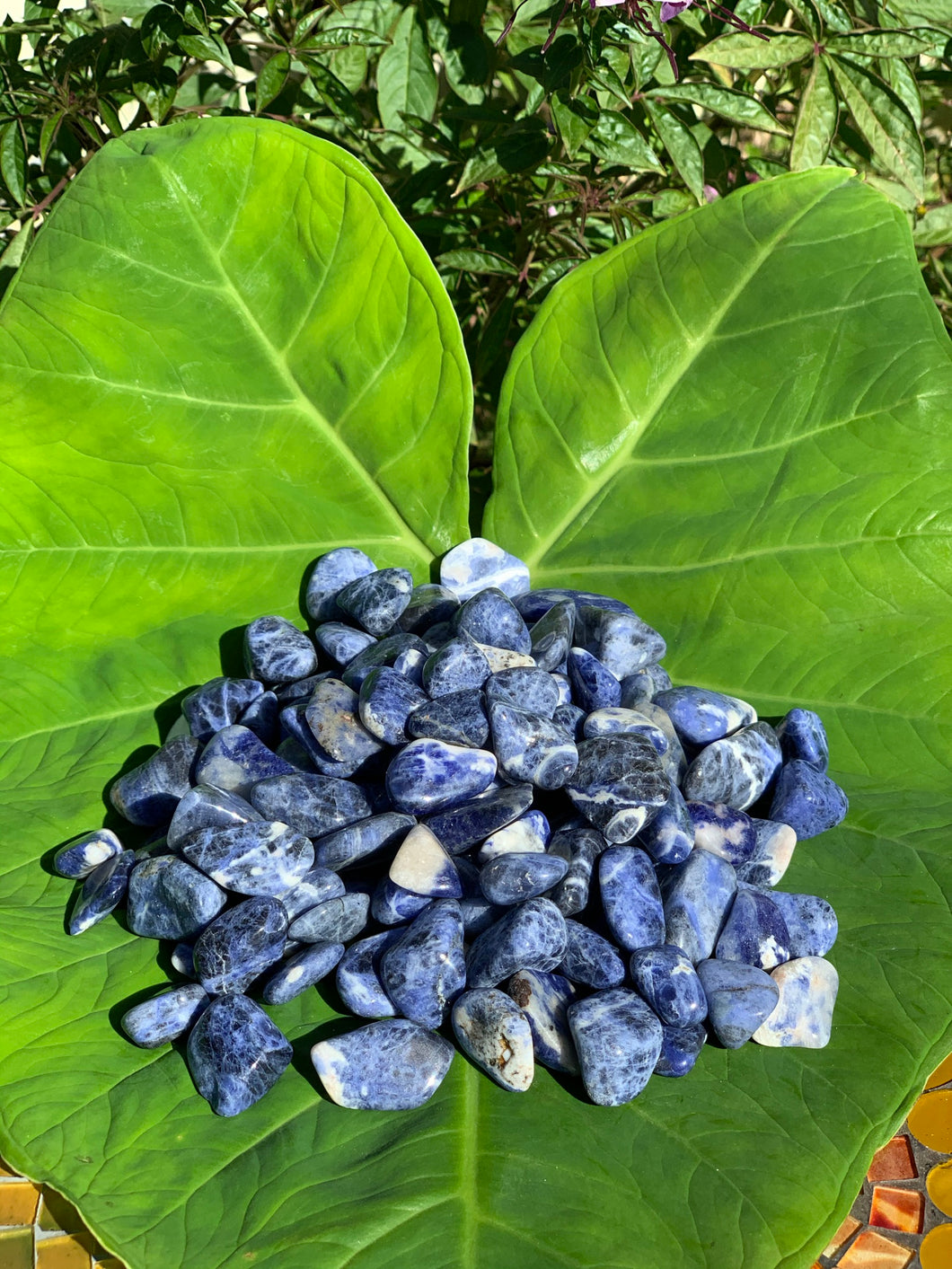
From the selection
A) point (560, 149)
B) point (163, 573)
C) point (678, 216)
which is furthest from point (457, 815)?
point (560, 149)

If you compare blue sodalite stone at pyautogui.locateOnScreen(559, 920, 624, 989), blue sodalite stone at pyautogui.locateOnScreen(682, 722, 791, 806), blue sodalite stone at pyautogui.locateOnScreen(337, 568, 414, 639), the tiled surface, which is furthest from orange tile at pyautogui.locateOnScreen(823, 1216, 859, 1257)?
blue sodalite stone at pyautogui.locateOnScreen(337, 568, 414, 639)

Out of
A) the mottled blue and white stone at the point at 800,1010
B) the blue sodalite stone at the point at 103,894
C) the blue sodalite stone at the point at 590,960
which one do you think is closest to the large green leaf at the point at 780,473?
the mottled blue and white stone at the point at 800,1010

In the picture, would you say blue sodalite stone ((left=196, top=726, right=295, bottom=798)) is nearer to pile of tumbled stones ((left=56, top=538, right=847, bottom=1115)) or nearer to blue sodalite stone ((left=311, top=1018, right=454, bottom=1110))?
pile of tumbled stones ((left=56, top=538, right=847, bottom=1115))

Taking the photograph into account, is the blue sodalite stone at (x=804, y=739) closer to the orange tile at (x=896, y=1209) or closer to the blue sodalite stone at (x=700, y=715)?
the blue sodalite stone at (x=700, y=715)

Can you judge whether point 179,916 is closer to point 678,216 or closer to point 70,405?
point 70,405

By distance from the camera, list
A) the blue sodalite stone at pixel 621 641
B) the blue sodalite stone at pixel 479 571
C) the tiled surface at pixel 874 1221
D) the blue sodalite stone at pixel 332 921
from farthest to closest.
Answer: the blue sodalite stone at pixel 479 571
the blue sodalite stone at pixel 621 641
the blue sodalite stone at pixel 332 921
the tiled surface at pixel 874 1221

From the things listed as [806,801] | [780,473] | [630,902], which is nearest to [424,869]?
[630,902]
